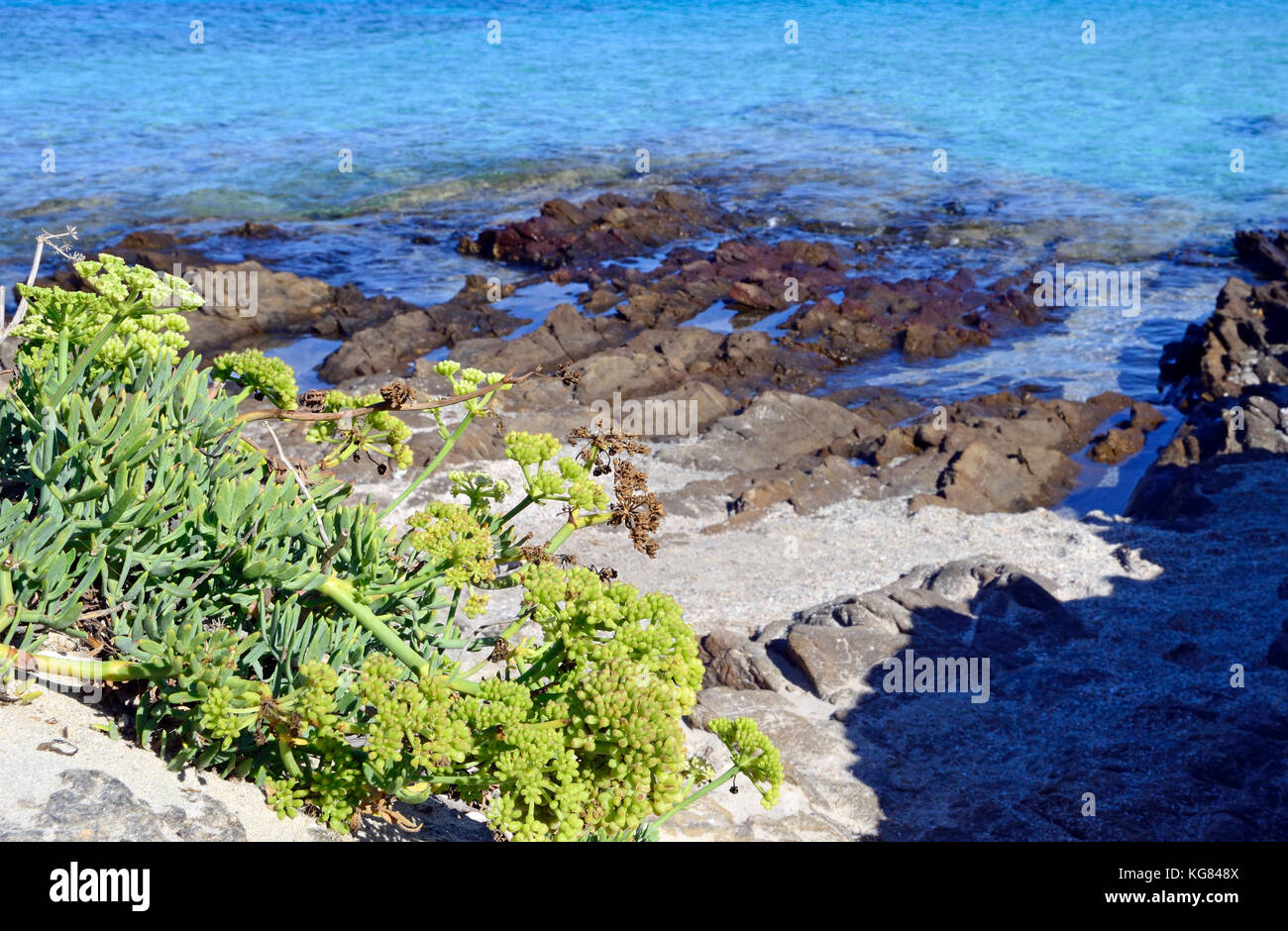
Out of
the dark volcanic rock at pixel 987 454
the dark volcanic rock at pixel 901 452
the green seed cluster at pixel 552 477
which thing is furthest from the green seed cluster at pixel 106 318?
the dark volcanic rock at pixel 987 454

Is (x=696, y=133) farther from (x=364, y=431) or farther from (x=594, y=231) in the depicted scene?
(x=364, y=431)

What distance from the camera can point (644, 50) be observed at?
47812 mm

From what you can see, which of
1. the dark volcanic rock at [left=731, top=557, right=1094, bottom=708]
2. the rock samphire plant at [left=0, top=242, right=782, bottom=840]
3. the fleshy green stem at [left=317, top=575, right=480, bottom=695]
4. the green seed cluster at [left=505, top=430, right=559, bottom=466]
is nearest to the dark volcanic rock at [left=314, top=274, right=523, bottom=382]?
the dark volcanic rock at [left=731, top=557, right=1094, bottom=708]

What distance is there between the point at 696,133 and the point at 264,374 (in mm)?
30118

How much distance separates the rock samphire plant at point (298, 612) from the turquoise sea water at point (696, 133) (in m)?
11.6

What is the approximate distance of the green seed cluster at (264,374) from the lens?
9.06ft

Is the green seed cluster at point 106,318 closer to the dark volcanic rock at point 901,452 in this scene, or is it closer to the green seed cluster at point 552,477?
the green seed cluster at point 552,477

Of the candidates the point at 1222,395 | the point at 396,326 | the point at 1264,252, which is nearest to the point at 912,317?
the point at 1222,395

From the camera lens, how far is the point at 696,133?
3144 cm

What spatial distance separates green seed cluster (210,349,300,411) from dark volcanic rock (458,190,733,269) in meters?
16.5

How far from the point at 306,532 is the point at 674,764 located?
39.9 inches

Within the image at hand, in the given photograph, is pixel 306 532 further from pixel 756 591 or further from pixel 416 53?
pixel 416 53

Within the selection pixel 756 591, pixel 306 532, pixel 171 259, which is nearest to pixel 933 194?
pixel 171 259

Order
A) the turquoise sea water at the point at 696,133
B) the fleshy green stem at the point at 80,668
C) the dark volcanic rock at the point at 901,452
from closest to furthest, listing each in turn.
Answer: the fleshy green stem at the point at 80,668 < the dark volcanic rock at the point at 901,452 < the turquoise sea water at the point at 696,133
